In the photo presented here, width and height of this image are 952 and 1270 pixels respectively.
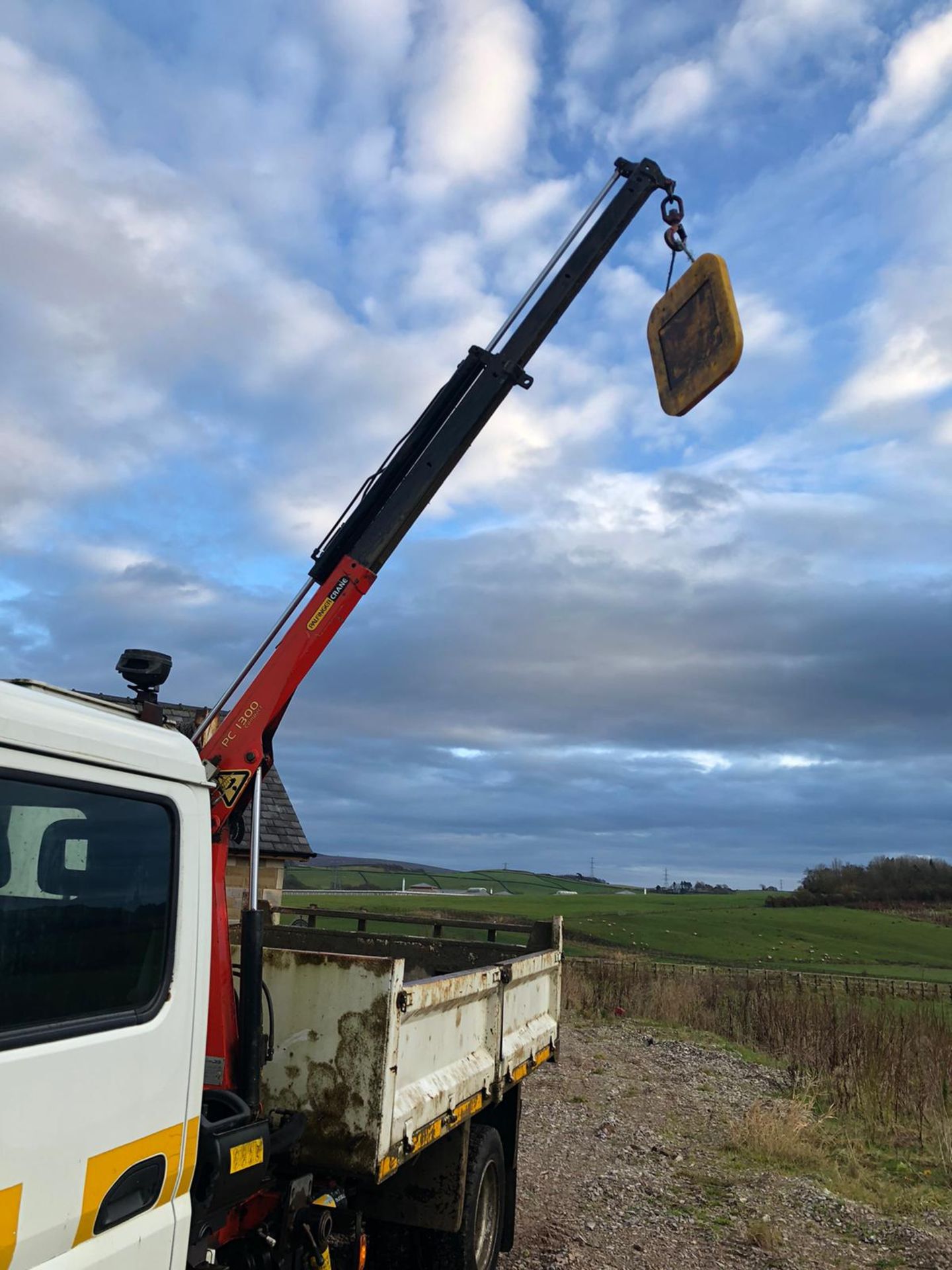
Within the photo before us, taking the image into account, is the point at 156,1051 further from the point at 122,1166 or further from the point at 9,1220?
the point at 9,1220

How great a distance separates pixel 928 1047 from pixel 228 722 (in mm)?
11503

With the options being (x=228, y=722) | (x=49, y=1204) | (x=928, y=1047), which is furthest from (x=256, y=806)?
(x=928, y=1047)

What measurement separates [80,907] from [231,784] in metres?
1.99

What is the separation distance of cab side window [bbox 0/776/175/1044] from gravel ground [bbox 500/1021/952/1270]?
15.4 ft

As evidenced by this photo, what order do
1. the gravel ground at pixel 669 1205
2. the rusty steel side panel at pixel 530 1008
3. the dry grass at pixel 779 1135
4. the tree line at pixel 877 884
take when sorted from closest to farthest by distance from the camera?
the rusty steel side panel at pixel 530 1008 < the gravel ground at pixel 669 1205 < the dry grass at pixel 779 1135 < the tree line at pixel 877 884

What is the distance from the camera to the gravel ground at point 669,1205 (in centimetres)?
670

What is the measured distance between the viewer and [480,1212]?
5.23m

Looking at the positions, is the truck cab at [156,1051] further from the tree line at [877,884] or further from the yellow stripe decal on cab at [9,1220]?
the tree line at [877,884]

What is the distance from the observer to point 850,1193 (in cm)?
826

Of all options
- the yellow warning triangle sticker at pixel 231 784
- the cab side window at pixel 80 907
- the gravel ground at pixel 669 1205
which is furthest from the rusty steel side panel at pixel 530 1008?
the cab side window at pixel 80 907

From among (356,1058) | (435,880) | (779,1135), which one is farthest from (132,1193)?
(435,880)

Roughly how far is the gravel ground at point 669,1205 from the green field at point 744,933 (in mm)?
29909

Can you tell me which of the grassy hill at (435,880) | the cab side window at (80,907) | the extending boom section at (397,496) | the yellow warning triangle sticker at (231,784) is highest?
the extending boom section at (397,496)

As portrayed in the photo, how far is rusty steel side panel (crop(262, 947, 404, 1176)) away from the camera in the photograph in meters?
3.65
